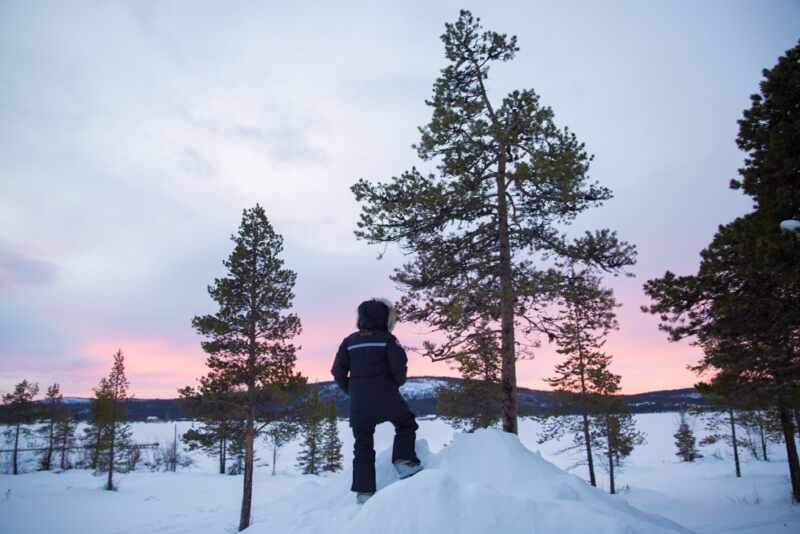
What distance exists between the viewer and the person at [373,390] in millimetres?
5090

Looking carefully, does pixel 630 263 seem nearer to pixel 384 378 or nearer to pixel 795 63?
pixel 795 63

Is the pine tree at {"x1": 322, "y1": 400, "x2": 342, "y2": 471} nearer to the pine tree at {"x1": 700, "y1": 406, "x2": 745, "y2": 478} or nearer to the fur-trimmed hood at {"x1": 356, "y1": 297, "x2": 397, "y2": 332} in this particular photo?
the pine tree at {"x1": 700, "y1": 406, "x2": 745, "y2": 478}

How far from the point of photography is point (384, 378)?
522 cm

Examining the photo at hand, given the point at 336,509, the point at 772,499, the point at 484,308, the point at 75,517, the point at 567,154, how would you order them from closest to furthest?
the point at 336,509, the point at 567,154, the point at 484,308, the point at 772,499, the point at 75,517

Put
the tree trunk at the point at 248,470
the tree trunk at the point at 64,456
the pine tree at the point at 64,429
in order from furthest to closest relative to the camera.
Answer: the tree trunk at the point at 64,456 < the pine tree at the point at 64,429 < the tree trunk at the point at 248,470

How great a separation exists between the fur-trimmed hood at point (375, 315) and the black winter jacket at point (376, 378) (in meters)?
0.11

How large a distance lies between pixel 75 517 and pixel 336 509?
32.0 meters

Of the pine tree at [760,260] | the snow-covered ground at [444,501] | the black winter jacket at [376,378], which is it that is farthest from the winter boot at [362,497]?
the pine tree at [760,260]

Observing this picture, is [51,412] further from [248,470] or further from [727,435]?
[727,435]

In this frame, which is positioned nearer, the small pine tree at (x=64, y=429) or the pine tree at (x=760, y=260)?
the pine tree at (x=760, y=260)

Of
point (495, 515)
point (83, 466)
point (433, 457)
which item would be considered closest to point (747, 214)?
point (433, 457)

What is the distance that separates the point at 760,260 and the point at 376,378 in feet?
24.3

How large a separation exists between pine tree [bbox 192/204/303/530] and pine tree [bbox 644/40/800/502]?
15.0m

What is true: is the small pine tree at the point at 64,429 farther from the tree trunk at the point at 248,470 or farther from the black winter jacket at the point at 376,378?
the black winter jacket at the point at 376,378
